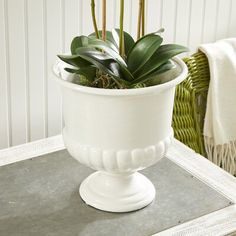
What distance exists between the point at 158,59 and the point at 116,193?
264mm

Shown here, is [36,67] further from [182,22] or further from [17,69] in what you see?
[182,22]

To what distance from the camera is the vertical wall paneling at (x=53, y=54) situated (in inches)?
55.4

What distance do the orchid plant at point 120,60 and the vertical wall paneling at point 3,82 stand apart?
0.32 meters

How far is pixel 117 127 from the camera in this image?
1.03 meters

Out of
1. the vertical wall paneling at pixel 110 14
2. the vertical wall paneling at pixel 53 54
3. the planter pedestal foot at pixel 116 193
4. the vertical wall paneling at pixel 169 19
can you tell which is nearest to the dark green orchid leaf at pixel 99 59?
the planter pedestal foot at pixel 116 193

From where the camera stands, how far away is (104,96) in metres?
1.01

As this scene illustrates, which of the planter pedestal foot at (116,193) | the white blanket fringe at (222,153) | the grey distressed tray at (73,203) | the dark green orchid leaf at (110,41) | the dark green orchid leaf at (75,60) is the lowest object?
the white blanket fringe at (222,153)

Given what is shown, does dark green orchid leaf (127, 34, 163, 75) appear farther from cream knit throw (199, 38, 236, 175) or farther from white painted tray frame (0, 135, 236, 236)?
cream knit throw (199, 38, 236, 175)

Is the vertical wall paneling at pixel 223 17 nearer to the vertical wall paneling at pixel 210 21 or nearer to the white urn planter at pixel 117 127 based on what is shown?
the vertical wall paneling at pixel 210 21

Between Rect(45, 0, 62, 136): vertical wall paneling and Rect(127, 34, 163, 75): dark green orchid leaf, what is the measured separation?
0.35m

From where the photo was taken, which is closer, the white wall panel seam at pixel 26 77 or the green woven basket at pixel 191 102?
the white wall panel seam at pixel 26 77

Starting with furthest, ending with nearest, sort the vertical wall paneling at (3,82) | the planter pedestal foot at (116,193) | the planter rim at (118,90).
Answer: the vertical wall paneling at (3,82) → the planter pedestal foot at (116,193) → the planter rim at (118,90)

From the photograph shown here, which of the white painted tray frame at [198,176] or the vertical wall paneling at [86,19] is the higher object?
the vertical wall paneling at [86,19]

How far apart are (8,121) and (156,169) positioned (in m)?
0.39
